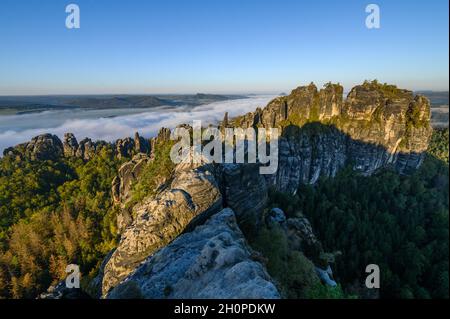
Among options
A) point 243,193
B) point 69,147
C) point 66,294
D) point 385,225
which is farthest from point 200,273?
point 69,147

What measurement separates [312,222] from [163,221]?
39.5 metres

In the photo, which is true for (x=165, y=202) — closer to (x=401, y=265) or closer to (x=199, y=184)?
(x=199, y=184)

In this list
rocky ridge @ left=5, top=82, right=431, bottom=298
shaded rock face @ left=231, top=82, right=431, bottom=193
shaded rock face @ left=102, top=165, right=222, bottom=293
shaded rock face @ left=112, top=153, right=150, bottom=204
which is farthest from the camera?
shaded rock face @ left=231, top=82, right=431, bottom=193

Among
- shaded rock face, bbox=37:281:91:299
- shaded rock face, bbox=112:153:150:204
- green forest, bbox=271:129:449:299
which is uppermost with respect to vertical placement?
shaded rock face, bbox=37:281:91:299

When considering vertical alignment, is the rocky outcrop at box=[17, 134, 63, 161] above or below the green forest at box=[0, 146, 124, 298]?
above

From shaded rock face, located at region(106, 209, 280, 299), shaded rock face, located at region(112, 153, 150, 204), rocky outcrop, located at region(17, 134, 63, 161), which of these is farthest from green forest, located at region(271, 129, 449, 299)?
rocky outcrop, located at region(17, 134, 63, 161)

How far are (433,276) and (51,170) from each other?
8584 cm

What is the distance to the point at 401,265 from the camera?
41375 millimetres

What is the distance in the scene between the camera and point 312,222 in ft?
158

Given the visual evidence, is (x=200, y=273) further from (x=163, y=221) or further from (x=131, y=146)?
(x=131, y=146)

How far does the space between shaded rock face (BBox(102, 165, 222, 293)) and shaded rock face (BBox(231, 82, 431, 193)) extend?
46600mm

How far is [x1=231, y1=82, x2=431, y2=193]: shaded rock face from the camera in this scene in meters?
62.1

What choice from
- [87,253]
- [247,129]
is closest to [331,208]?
[247,129]

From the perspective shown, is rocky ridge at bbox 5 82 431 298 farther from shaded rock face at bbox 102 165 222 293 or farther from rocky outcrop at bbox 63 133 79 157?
rocky outcrop at bbox 63 133 79 157
